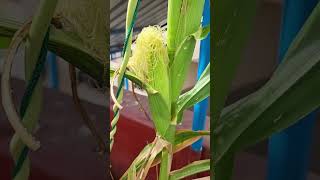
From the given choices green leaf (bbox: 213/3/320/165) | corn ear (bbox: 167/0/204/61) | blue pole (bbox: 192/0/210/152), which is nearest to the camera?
green leaf (bbox: 213/3/320/165)

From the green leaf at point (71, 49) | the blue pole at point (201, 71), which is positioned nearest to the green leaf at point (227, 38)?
the green leaf at point (71, 49)

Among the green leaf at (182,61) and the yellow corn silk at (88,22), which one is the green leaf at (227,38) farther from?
the green leaf at (182,61)

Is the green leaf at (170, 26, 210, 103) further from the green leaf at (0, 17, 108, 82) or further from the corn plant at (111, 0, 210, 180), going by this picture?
the green leaf at (0, 17, 108, 82)

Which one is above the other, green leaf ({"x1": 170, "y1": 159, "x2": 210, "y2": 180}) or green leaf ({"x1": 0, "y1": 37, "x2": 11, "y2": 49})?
green leaf ({"x1": 0, "y1": 37, "x2": 11, "y2": 49})

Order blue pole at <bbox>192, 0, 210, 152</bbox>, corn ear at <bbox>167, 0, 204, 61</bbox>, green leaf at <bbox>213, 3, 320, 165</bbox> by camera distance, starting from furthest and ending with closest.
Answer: blue pole at <bbox>192, 0, 210, 152</bbox> → corn ear at <bbox>167, 0, 204, 61</bbox> → green leaf at <bbox>213, 3, 320, 165</bbox>

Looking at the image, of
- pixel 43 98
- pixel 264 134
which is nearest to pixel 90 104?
pixel 43 98

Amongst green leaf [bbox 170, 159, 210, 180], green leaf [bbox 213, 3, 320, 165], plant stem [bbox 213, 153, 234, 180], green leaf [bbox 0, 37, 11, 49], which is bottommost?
plant stem [bbox 213, 153, 234, 180]

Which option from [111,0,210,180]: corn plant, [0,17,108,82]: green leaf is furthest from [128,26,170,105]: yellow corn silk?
[0,17,108,82]: green leaf

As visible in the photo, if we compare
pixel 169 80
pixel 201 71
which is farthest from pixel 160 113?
pixel 201 71

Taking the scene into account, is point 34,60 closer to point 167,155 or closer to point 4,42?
point 4,42

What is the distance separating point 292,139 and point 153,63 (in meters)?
0.25

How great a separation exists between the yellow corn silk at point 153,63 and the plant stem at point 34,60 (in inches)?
7.9

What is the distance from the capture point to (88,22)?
1.01 ft

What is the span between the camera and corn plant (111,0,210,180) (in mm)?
470
